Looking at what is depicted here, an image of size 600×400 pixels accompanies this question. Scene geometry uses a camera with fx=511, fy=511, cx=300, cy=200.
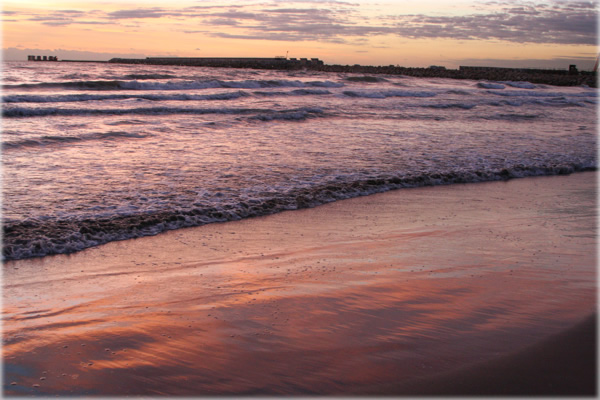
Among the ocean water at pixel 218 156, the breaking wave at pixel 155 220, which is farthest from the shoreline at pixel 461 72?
the breaking wave at pixel 155 220

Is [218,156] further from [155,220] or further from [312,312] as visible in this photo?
[312,312]

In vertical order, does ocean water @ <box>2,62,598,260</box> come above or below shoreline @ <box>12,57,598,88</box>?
below

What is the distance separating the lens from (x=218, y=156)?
1044 centimetres

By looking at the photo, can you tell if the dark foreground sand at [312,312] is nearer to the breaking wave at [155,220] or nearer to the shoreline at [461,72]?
the breaking wave at [155,220]

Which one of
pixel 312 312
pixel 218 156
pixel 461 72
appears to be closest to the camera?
pixel 312 312

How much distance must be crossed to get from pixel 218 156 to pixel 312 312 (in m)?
6.95

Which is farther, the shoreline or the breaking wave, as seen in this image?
the shoreline

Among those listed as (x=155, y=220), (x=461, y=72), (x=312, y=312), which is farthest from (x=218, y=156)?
(x=461, y=72)

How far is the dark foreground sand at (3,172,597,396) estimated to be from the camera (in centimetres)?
306

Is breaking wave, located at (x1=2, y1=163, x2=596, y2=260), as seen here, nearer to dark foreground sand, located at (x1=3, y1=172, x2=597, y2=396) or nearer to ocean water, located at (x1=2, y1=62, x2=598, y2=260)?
ocean water, located at (x1=2, y1=62, x2=598, y2=260)

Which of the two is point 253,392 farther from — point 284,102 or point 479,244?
point 284,102

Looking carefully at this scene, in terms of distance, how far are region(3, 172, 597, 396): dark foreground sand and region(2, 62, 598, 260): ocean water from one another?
0.84 metres

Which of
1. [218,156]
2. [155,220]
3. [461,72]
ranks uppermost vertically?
[461,72]

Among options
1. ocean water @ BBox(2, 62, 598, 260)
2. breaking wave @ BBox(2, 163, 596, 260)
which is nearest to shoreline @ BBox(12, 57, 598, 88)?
ocean water @ BBox(2, 62, 598, 260)
